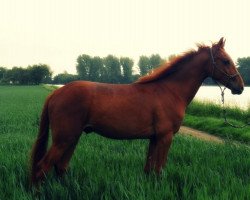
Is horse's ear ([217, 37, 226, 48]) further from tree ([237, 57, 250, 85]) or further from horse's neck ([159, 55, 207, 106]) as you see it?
tree ([237, 57, 250, 85])

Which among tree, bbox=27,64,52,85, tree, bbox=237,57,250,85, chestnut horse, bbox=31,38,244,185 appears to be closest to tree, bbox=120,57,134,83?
tree, bbox=27,64,52,85

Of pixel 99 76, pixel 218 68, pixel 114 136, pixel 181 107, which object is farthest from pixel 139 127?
pixel 99 76

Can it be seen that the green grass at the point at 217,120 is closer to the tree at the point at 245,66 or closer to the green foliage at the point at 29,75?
the tree at the point at 245,66

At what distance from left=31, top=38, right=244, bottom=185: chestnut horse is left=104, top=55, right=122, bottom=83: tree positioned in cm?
11055

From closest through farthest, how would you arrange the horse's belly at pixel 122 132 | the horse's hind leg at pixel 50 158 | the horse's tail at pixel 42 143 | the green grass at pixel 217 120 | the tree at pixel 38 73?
the horse's hind leg at pixel 50 158, the horse's belly at pixel 122 132, the horse's tail at pixel 42 143, the green grass at pixel 217 120, the tree at pixel 38 73

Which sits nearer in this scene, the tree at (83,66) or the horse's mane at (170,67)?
the horse's mane at (170,67)

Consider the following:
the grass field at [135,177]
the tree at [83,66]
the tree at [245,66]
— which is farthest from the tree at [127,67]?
the grass field at [135,177]

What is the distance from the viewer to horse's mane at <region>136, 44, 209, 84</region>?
5207 mm

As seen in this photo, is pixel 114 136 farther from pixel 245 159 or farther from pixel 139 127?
pixel 245 159

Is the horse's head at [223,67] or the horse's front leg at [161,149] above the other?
the horse's head at [223,67]

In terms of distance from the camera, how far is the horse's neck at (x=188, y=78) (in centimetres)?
529

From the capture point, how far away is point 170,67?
5336 millimetres

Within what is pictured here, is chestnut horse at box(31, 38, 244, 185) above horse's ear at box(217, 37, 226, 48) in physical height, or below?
below

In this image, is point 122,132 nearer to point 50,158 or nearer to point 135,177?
point 135,177
